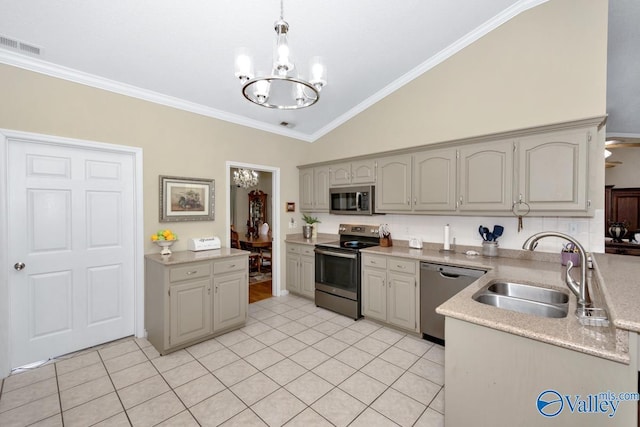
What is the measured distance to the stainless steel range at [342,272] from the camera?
3.56 m

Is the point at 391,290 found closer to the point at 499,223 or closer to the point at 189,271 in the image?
the point at 499,223

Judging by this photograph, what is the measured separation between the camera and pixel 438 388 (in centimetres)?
222

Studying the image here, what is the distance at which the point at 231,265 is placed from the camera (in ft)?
10.5

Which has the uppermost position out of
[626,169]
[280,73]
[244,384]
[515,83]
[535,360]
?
[515,83]

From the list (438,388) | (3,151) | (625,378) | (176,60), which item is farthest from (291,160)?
(625,378)

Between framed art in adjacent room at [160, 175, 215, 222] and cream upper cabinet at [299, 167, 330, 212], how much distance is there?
158cm

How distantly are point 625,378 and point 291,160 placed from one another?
170 inches

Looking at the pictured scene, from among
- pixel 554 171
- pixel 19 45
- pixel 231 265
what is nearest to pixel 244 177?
pixel 231 265

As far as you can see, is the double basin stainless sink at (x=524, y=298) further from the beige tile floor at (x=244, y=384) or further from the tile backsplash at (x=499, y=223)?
the tile backsplash at (x=499, y=223)

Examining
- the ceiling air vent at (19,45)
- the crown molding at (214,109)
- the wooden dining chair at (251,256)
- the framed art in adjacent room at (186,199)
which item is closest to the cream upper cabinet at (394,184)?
the crown molding at (214,109)

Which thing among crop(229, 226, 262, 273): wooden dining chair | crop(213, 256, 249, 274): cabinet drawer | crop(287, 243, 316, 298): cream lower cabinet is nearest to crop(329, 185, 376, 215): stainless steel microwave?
crop(287, 243, 316, 298): cream lower cabinet

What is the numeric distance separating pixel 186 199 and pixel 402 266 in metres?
2.77

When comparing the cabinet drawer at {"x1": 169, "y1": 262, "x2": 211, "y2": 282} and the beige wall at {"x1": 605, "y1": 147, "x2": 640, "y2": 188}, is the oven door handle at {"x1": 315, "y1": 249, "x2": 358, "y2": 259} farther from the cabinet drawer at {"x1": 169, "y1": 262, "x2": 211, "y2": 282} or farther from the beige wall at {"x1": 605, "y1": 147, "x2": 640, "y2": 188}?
the beige wall at {"x1": 605, "y1": 147, "x2": 640, "y2": 188}

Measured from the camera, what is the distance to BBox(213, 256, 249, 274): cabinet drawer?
122 inches
